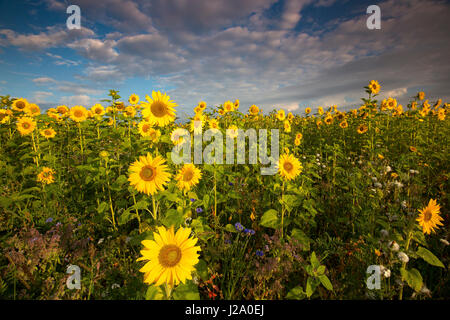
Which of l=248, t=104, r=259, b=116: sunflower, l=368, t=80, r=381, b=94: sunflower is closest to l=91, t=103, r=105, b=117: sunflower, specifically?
l=248, t=104, r=259, b=116: sunflower

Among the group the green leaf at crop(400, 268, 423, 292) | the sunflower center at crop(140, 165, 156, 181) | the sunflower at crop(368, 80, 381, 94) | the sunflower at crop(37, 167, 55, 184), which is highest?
the sunflower at crop(368, 80, 381, 94)

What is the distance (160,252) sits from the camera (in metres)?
1.55

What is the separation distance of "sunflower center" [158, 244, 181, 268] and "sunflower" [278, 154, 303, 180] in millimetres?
1605

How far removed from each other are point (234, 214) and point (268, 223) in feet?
2.95

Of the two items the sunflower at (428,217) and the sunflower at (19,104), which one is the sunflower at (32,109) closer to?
the sunflower at (19,104)

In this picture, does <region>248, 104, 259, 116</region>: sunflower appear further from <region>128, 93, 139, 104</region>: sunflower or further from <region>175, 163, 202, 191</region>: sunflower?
<region>175, 163, 202, 191</region>: sunflower

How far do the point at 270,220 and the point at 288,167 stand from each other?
75 centimetres

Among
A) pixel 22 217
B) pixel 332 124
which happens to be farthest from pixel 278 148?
pixel 332 124

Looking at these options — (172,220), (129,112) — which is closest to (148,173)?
(172,220)

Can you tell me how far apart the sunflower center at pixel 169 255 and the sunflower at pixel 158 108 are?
1356 millimetres

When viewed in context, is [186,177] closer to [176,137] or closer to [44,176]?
[176,137]

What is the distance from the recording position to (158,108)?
7.57 feet

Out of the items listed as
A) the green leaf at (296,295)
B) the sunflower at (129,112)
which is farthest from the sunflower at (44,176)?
the green leaf at (296,295)

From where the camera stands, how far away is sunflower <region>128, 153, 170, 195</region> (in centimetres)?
195
